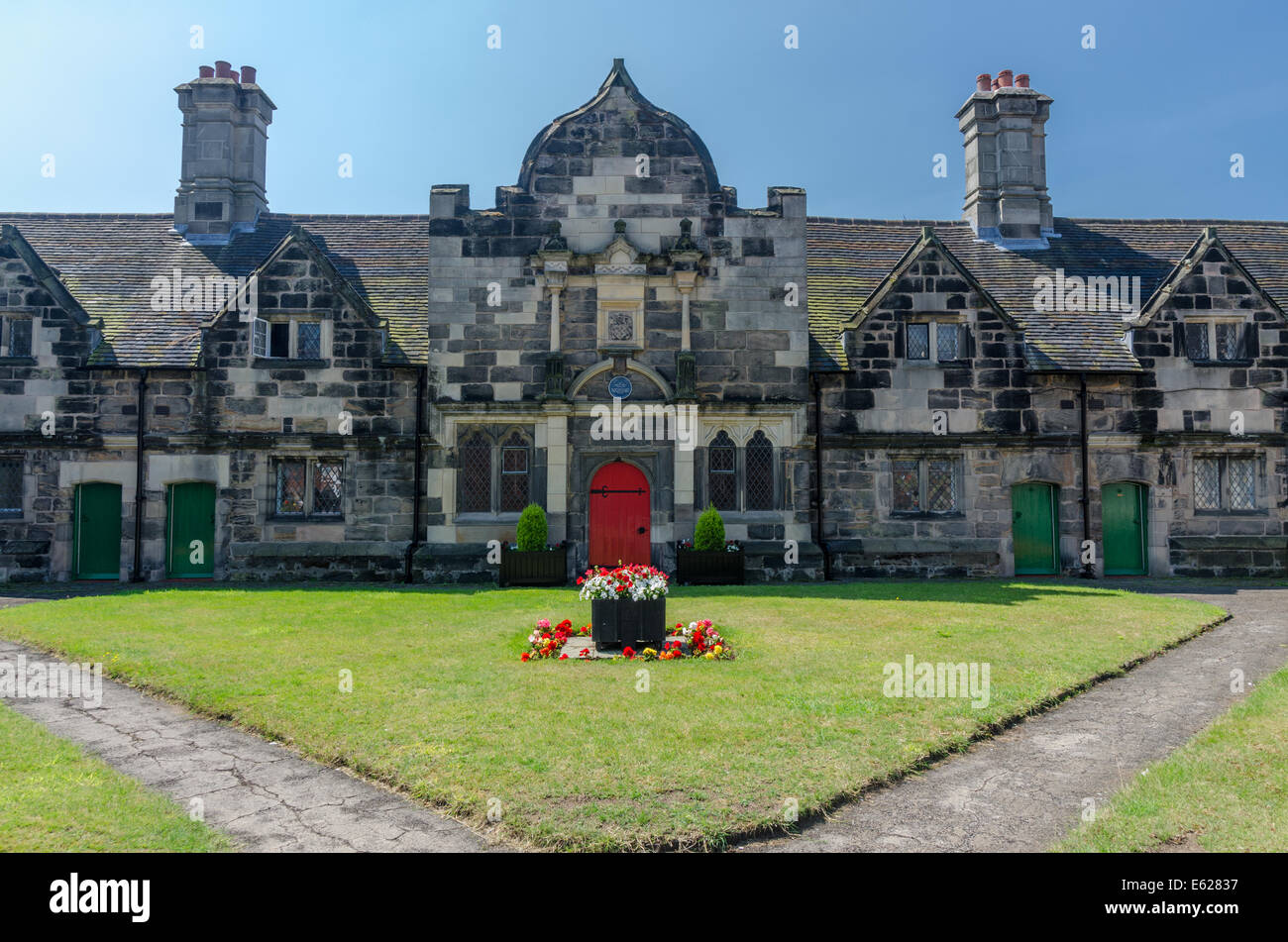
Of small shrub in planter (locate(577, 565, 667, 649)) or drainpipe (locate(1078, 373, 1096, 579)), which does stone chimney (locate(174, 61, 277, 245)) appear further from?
drainpipe (locate(1078, 373, 1096, 579))

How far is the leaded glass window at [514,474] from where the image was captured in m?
19.1

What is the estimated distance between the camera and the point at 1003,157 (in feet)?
80.4

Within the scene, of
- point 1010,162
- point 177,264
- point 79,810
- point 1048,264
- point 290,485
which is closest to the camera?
point 79,810

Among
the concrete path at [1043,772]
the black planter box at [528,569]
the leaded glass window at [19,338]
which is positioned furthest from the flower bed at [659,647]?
the leaded glass window at [19,338]

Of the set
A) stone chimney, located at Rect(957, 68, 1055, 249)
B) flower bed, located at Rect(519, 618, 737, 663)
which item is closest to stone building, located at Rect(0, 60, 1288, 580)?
stone chimney, located at Rect(957, 68, 1055, 249)

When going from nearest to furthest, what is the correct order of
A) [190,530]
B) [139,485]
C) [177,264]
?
[139,485]
[190,530]
[177,264]

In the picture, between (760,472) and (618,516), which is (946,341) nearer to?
(760,472)

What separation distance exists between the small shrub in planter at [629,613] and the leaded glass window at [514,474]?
896 cm

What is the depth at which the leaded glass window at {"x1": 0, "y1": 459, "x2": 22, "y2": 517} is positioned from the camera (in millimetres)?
19500

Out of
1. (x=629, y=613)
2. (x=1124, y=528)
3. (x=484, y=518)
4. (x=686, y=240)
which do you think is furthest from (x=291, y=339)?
(x=1124, y=528)

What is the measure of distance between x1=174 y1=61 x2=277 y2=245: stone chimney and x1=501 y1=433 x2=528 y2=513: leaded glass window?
11.6m

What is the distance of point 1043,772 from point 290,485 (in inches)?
706

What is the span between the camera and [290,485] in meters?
19.8
